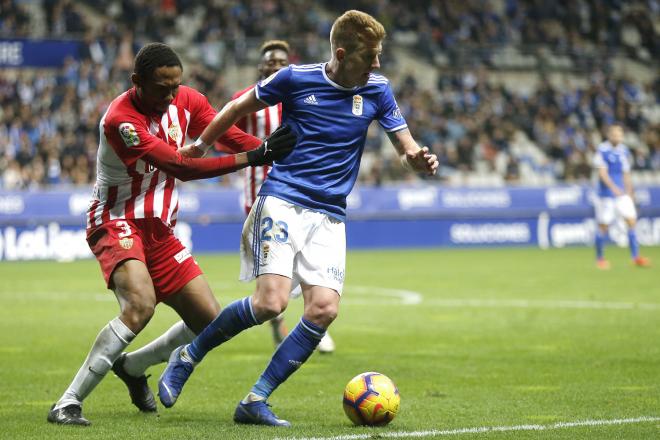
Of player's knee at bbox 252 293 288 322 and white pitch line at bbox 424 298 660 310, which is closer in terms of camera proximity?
player's knee at bbox 252 293 288 322

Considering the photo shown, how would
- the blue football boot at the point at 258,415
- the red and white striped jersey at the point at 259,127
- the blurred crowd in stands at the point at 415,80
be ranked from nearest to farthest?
the blue football boot at the point at 258,415 → the red and white striped jersey at the point at 259,127 → the blurred crowd in stands at the point at 415,80

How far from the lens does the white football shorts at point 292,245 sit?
6332 mm

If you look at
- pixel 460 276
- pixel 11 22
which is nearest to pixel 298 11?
pixel 11 22

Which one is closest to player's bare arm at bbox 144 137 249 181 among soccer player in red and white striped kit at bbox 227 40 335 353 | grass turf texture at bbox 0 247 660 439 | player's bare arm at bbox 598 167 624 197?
grass turf texture at bbox 0 247 660 439

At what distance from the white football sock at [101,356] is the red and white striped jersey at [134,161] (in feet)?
2.26

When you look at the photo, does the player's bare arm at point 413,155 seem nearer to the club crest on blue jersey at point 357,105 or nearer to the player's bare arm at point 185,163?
the club crest on blue jersey at point 357,105

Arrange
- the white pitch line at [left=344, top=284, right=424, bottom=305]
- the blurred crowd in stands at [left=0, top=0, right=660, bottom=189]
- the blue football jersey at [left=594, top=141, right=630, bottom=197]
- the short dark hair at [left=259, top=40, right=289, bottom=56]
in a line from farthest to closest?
1. the blurred crowd in stands at [left=0, top=0, right=660, bottom=189]
2. the blue football jersey at [left=594, top=141, right=630, bottom=197]
3. the white pitch line at [left=344, top=284, right=424, bottom=305]
4. the short dark hair at [left=259, top=40, right=289, bottom=56]

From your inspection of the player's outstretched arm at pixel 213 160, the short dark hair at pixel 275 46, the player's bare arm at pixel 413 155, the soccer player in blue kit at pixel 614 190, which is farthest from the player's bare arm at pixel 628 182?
the player's outstretched arm at pixel 213 160

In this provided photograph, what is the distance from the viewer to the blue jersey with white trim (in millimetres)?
6449

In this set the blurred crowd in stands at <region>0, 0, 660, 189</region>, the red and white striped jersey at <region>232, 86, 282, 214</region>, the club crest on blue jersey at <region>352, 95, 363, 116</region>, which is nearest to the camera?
the club crest on blue jersey at <region>352, 95, 363, 116</region>

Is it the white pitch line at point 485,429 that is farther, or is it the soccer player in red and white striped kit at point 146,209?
the soccer player in red and white striped kit at point 146,209

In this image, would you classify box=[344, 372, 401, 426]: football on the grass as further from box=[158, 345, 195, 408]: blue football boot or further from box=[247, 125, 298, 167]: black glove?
box=[247, 125, 298, 167]: black glove

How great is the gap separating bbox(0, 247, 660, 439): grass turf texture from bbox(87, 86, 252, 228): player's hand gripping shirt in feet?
4.11

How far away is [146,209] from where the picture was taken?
6.65 m
